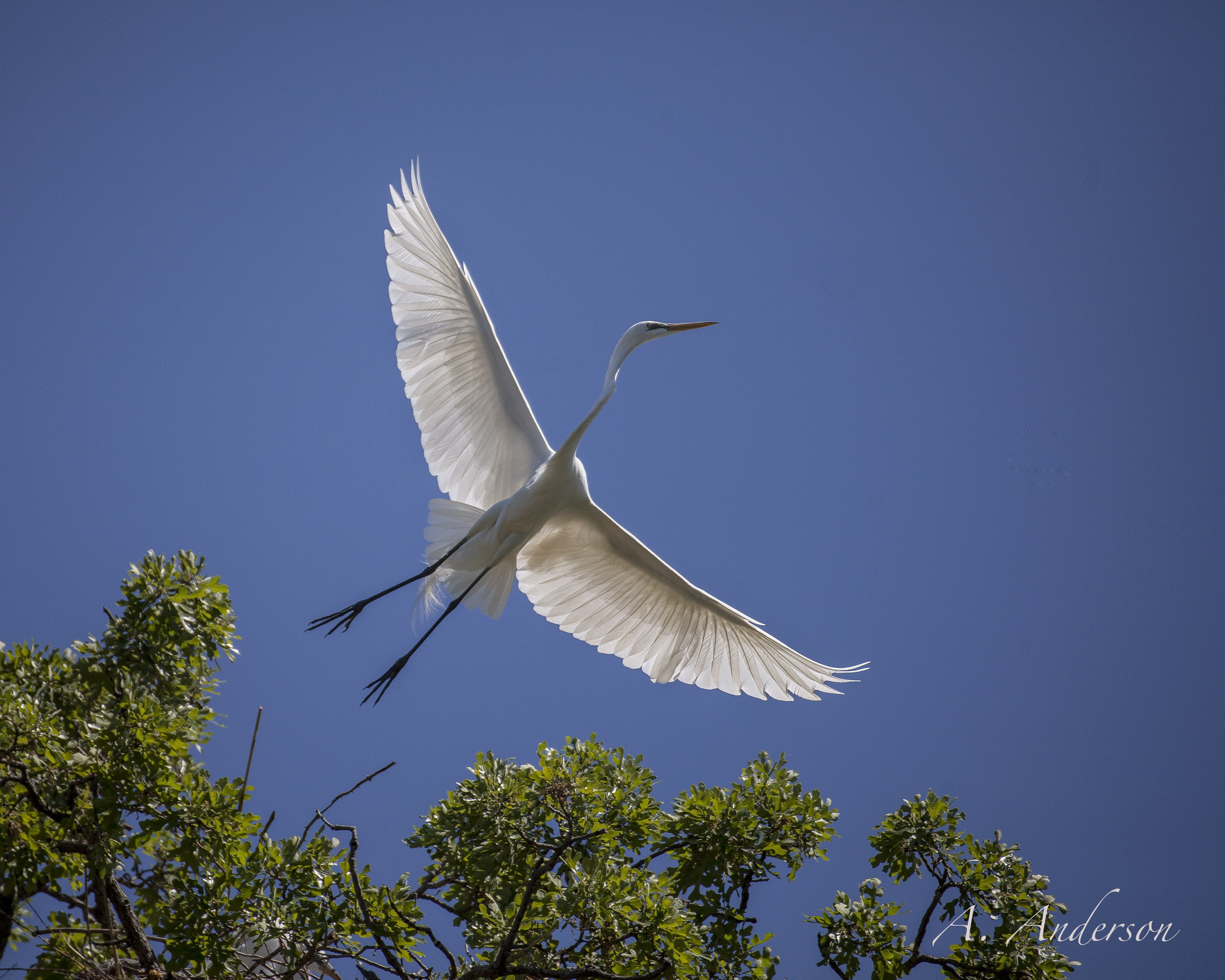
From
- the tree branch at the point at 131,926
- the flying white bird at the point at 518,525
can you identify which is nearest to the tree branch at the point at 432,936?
the tree branch at the point at 131,926

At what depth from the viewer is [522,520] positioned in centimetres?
605

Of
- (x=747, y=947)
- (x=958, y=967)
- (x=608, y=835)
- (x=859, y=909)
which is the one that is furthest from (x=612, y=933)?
(x=958, y=967)

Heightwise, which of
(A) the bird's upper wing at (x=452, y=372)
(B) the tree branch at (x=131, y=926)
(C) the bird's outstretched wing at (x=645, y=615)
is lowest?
(B) the tree branch at (x=131, y=926)

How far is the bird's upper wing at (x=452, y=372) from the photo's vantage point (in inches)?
228

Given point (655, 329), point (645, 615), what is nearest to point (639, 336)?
point (655, 329)

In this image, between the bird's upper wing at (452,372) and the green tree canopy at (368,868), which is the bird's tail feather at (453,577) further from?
the green tree canopy at (368,868)

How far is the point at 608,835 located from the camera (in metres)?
4.14

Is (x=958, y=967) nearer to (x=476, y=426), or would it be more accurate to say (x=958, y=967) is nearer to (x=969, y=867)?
(x=969, y=867)

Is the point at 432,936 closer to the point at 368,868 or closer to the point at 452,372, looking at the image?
the point at 368,868

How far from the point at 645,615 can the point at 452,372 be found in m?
2.09

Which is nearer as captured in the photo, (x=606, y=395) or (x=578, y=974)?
(x=578, y=974)

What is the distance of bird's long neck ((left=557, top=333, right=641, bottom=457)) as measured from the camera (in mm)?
5766

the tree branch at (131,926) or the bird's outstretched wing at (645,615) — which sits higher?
the bird's outstretched wing at (645,615)

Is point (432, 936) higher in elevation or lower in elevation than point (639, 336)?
lower
